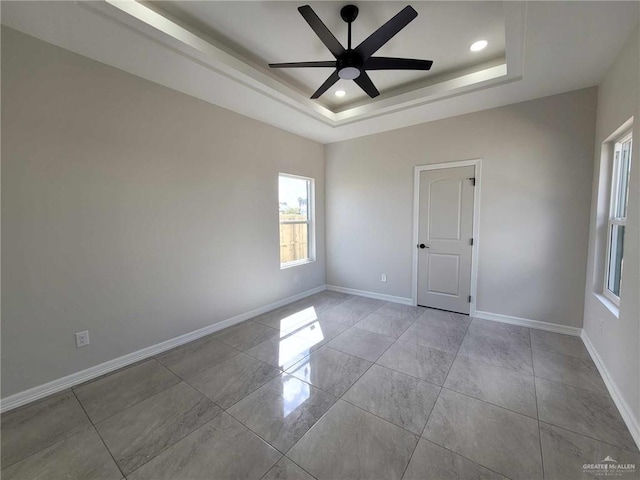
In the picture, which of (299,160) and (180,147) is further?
(299,160)

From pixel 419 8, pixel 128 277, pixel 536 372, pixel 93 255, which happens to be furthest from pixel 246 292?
pixel 419 8

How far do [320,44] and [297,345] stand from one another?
2982mm

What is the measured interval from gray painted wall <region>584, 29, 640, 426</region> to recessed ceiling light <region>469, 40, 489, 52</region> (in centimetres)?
97

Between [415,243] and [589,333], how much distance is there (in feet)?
6.68

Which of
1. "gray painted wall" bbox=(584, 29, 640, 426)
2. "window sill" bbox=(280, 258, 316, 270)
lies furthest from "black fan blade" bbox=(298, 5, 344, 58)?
"window sill" bbox=(280, 258, 316, 270)

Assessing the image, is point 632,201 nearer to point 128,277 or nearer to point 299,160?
point 299,160

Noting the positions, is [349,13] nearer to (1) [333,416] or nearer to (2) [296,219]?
(2) [296,219]

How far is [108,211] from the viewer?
2324 millimetres

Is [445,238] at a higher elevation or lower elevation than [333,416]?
higher

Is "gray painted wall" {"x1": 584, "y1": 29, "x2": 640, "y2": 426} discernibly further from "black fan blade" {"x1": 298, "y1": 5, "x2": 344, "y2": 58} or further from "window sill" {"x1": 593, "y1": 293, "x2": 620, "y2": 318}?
"black fan blade" {"x1": 298, "y1": 5, "x2": 344, "y2": 58}

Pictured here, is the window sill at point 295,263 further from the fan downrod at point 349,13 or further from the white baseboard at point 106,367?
the fan downrod at point 349,13

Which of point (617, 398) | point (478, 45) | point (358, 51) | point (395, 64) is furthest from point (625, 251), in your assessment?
point (358, 51)

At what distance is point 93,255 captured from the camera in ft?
7.41

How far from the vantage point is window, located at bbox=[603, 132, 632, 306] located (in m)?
2.31
